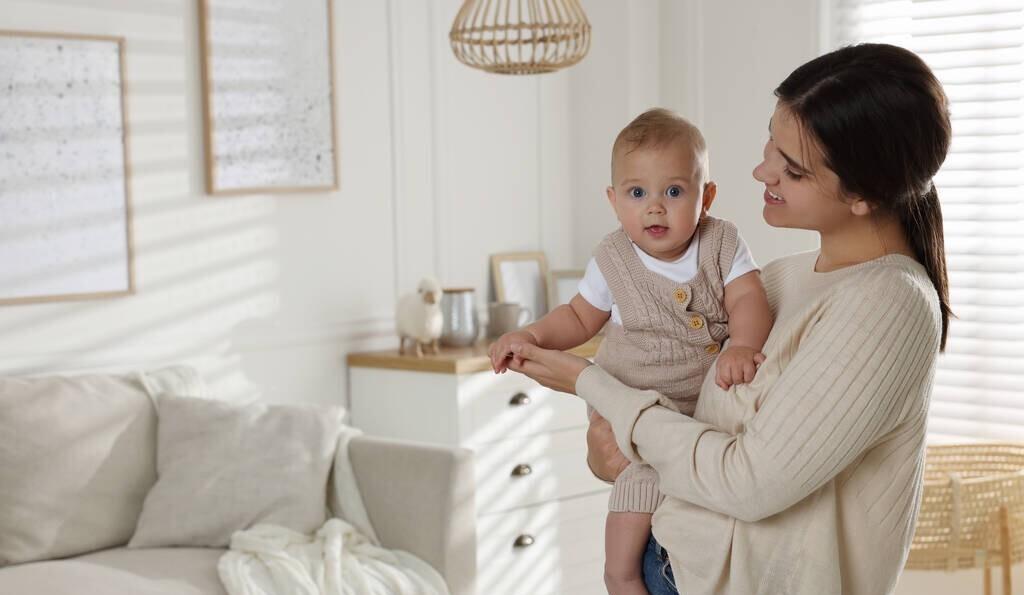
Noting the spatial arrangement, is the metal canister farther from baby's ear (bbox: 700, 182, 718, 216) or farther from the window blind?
baby's ear (bbox: 700, 182, 718, 216)

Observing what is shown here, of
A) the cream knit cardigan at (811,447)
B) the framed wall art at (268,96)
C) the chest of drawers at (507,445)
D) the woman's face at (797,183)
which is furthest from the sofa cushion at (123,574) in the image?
the woman's face at (797,183)

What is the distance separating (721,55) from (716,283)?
8.64 feet

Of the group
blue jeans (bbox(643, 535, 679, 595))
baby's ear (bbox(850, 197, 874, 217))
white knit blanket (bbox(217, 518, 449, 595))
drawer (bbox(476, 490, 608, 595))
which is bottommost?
drawer (bbox(476, 490, 608, 595))

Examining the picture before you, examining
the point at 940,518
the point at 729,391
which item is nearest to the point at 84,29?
the point at 729,391

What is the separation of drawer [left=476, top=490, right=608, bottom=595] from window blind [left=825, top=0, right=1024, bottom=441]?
45.8 inches

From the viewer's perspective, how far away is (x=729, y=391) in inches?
63.6

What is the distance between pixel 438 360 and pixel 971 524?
1565 millimetres

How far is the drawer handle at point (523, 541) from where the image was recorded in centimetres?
382

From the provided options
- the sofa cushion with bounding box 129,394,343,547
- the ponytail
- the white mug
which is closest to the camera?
the ponytail

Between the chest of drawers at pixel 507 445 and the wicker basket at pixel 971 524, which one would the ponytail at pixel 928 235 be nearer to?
the wicker basket at pixel 971 524

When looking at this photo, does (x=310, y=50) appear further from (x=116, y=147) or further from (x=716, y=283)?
(x=716, y=283)

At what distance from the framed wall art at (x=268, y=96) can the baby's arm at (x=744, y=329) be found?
2098 mm

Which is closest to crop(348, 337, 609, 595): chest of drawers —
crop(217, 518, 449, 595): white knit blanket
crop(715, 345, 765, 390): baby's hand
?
crop(217, 518, 449, 595): white knit blanket

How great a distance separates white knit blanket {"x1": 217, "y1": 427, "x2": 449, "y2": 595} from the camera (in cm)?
286
